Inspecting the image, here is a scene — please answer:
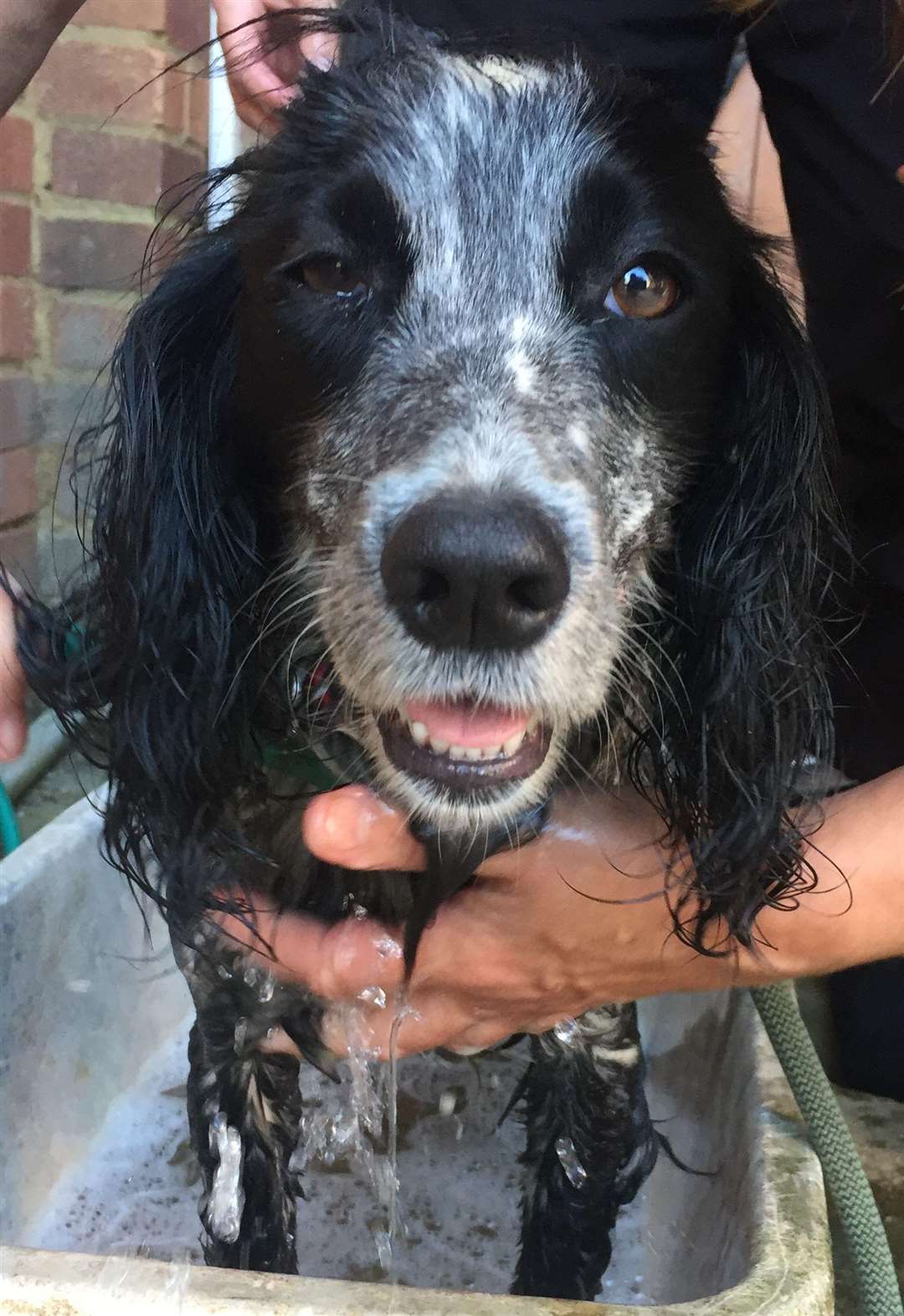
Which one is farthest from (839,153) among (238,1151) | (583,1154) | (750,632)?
(238,1151)

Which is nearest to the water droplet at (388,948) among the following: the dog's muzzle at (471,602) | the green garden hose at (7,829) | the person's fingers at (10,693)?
the dog's muzzle at (471,602)

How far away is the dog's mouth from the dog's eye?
1.11 feet

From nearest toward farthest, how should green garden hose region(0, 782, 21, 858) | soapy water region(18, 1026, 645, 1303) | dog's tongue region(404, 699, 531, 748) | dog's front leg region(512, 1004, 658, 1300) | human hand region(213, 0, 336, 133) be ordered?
dog's tongue region(404, 699, 531, 748), human hand region(213, 0, 336, 133), dog's front leg region(512, 1004, 658, 1300), soapy water region(18, 1026, 645, 1303), green garden hose region(0, 782, 21, 858)

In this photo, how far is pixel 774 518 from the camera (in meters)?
0.94

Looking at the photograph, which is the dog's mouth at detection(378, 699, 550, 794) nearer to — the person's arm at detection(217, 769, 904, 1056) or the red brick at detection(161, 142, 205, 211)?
the person's arm at detection(217, 769, 904, 1056)

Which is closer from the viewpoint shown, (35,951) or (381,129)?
(381,129)

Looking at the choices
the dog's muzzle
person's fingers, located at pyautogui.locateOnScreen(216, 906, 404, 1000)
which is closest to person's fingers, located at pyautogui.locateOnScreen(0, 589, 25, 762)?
person's fingers, located at pyautogui.locateOnScreen(216, 906, 404, 1000)

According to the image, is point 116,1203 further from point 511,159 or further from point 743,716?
point 511,159

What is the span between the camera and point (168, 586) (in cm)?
93

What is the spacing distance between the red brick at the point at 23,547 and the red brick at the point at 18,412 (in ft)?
0.44

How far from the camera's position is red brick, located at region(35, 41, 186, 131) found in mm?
1754

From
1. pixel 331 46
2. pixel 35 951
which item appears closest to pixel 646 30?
pixel 331 46

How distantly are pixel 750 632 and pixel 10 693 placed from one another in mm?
649

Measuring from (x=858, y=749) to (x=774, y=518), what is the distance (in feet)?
1.93
